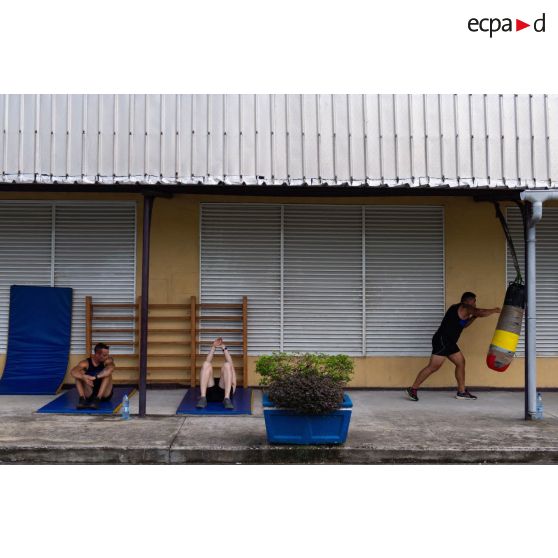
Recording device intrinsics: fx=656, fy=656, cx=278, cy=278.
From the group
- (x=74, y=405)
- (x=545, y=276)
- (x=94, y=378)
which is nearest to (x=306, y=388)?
(x=94, y=378)

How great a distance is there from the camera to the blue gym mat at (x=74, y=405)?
29.9 feet

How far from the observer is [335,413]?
7352 mm

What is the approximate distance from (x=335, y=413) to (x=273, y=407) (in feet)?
2.29

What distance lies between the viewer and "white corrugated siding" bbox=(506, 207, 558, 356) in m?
11.2

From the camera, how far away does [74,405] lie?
9.59 metres

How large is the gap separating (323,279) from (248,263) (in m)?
1.31

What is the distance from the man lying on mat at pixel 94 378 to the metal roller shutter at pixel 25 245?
2.17 metres

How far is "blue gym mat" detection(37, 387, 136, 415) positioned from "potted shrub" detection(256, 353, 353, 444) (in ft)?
9.35

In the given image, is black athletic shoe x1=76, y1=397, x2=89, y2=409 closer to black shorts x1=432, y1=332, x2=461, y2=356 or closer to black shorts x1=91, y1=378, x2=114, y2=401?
black shorts x1=91, y1=378, x2=114, y2=401

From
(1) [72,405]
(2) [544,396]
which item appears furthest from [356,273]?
(1) [72,405]

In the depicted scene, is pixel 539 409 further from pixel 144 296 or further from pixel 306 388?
pixel 144 296

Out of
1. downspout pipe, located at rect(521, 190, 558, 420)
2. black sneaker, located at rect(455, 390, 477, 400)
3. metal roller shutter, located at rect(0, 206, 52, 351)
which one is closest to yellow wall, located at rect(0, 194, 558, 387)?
metal roller shutter, located at rect(0, 206, 52, 351)

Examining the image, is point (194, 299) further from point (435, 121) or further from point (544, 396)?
point (544, 396)

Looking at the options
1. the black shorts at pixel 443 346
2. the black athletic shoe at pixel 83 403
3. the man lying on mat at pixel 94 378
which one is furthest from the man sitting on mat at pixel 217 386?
the black shorts at pixel 443 346
